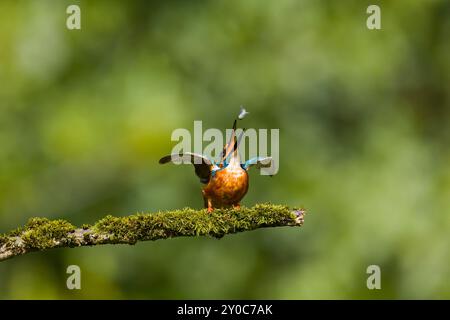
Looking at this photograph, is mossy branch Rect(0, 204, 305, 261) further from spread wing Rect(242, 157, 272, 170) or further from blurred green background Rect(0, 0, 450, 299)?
blurred green background Rect(0, 0, 450, 299)

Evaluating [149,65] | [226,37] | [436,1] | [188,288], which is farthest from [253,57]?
[188,288]

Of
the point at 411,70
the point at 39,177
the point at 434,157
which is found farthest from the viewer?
the point at 411,70

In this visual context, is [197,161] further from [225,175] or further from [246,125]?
[246,125]

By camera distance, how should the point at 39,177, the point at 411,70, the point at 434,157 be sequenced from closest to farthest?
the point at 39,177
the point at 434,157
the point at 411,70

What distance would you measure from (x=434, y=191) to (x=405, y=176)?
0.39m

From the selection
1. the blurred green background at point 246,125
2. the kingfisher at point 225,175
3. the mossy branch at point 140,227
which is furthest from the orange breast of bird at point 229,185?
the blurred green background at point 246,125

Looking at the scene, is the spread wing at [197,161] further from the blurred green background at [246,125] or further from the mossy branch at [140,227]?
the blurred green background at [246,125]

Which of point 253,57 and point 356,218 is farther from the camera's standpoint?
point 253,57

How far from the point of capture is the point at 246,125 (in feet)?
31.7

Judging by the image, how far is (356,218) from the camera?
30.0 ft

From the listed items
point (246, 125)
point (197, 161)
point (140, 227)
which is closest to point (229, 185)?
point (197, 161)

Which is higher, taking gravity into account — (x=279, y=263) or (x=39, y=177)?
(x=39, y=177)

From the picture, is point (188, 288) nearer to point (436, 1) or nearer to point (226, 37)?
point (226, 37)

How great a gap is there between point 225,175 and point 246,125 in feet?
13.1
